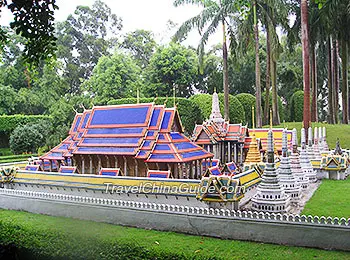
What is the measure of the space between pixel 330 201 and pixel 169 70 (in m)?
28.1

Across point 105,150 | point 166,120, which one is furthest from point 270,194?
point 105,150

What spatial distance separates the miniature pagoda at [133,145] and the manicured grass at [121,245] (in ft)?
13.3

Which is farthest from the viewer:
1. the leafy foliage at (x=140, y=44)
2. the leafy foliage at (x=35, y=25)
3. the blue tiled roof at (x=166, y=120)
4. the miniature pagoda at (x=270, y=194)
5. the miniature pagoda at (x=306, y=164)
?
the leafy foliage at (x=140, y=44)

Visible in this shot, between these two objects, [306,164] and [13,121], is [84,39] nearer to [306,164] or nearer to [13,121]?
[13,121]

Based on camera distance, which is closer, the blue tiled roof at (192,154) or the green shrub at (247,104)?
the blue tiled roof at (192,154)

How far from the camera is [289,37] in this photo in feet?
97.2

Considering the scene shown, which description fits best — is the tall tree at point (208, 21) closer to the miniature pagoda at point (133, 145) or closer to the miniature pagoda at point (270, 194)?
the miniature pagoda at point (133, 145)

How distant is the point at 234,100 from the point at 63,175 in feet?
74.4

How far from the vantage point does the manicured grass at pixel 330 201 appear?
1119 cm

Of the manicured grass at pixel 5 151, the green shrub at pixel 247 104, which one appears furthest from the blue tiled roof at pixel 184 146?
the green shrub at pixel 247 104

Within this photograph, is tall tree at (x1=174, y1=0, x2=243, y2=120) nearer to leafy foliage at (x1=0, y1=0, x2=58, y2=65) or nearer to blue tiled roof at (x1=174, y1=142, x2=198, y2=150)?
blue tiled roof at (x1=174, y1=142, x2=198, y2=150)

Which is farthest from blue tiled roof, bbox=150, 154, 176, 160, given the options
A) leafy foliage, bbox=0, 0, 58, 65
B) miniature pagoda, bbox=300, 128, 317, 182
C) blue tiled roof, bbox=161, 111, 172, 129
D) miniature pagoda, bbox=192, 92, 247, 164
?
leafy foliage, bbox=0, 0, 58, 65

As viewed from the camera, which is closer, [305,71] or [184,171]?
[184,171]

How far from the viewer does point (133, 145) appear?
15.1 m
